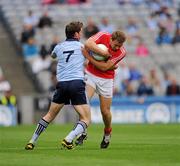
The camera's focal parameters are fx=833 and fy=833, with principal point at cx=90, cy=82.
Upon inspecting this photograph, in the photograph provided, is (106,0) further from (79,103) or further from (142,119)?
(79,103)

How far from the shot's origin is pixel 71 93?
14.3 meters

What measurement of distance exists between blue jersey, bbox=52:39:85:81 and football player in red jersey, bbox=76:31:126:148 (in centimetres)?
31

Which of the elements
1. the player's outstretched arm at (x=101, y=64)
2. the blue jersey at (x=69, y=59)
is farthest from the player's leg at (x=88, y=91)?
the blue jersey at (x=69, y=59)

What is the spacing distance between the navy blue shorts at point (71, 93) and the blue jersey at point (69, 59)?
0.29 ft

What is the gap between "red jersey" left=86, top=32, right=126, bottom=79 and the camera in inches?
591

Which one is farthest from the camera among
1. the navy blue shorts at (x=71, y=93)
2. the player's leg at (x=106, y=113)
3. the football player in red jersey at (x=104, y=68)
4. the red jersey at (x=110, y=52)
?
the player's leg at (x=106, y=113)

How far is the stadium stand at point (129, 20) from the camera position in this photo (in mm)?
34312

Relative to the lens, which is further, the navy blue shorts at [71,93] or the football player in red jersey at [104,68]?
the football player in red jersey at [104,68]

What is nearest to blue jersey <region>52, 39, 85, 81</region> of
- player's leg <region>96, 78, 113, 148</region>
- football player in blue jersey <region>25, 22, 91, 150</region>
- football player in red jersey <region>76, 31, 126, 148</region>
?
football player in blue jersey <region>25, 22, 91, 150</region>

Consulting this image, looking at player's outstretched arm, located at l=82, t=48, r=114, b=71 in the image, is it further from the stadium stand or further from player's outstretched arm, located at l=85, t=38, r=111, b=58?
the stadium stand

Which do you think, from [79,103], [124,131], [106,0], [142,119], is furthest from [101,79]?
[106,0]

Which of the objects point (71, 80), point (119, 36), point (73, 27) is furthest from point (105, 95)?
point (73, 27)

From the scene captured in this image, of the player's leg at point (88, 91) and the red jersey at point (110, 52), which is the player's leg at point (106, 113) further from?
the red jersey at point (110, 52)

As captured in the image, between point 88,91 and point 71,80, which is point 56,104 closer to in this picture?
point 71,80
